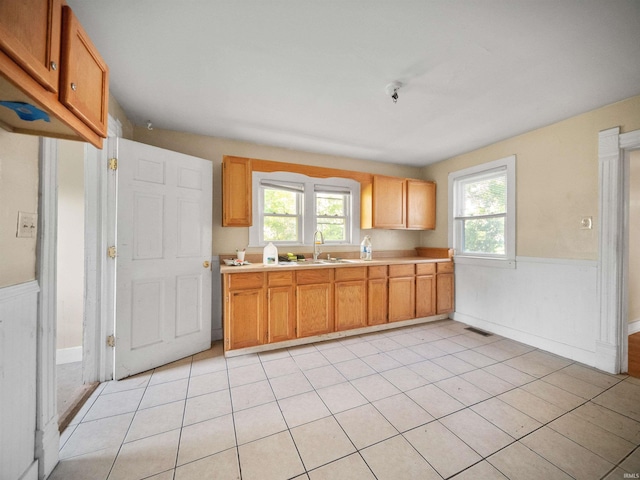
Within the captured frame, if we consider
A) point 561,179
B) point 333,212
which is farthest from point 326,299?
point 561,179

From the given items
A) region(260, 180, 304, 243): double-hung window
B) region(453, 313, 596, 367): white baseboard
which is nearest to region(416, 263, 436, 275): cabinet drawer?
region(453, 313, 596, 367): white baseboard

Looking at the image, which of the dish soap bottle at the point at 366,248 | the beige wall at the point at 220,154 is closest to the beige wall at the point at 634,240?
the dish soap bottle at the point at 366,248

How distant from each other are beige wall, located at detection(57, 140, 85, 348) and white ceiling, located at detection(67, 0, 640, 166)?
0.78 metres

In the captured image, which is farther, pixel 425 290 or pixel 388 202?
pixel 388 202

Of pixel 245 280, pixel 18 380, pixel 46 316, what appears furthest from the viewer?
pixel 245 280

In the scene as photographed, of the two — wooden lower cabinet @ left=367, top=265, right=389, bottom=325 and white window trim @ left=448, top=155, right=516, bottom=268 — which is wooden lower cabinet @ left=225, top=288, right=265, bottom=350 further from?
white window trim @ left=448, top=155, right=516, bottom=268

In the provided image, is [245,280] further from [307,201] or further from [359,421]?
[359,421]

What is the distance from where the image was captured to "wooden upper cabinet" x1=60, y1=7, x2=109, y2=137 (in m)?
1.01

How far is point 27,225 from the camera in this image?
1.31 meters

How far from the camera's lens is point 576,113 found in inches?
104

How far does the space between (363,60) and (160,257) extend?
8.33 feet

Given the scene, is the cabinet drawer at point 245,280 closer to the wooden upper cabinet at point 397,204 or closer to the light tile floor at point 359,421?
the light tile floor at point 359,421

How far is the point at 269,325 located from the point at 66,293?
2083 mm

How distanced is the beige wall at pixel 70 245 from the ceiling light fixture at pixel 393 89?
3017 mm
